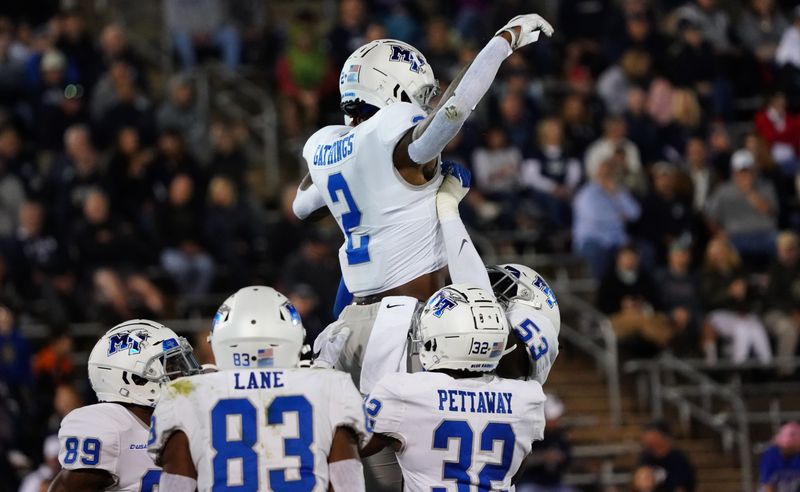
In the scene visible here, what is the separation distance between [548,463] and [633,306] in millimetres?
2795

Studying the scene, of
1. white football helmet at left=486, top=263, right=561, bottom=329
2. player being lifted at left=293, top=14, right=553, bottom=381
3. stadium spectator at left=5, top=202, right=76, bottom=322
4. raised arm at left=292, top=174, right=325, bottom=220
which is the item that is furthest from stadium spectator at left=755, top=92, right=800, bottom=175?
player being lifted at left=293, top=14, right=553, bottom=381

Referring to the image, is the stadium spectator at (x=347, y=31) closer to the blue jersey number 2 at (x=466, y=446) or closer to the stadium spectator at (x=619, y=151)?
the stadium spectator at (x=619, y=151)

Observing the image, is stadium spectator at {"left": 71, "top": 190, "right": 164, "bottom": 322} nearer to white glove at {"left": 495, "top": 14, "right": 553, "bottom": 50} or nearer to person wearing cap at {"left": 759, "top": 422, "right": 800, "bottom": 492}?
person wearing cap at {"left": 759, "top": 422, "right": 800, "bottom": 492}

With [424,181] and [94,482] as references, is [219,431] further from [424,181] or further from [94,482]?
[424,181]

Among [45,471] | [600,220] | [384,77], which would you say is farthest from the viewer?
[600,220]

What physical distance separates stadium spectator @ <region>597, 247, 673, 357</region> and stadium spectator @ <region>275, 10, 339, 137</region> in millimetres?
4173

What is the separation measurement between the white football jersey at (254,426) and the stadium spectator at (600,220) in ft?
36.7

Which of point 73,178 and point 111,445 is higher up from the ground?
point 73,178

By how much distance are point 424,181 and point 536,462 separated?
7.37 m

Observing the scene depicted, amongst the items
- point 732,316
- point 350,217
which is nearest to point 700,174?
point 732,316

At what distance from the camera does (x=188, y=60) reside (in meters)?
20.7

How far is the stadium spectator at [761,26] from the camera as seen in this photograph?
73.6 feet

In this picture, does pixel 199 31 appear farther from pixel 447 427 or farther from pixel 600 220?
pixel 447 427

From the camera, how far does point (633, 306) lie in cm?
1781
